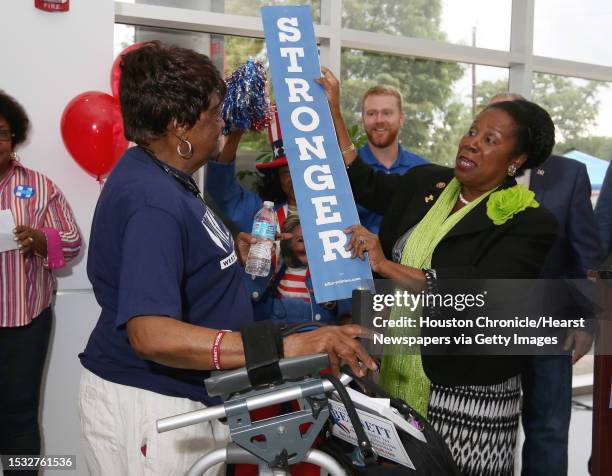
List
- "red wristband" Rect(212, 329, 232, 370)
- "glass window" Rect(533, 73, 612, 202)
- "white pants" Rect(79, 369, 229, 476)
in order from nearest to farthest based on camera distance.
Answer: "red wristband" Rect(212, 329, 232, 370) → "white pants" Rect(79, 369, 229, 476) → "glass window" Rect(533, 73, 612, 202)

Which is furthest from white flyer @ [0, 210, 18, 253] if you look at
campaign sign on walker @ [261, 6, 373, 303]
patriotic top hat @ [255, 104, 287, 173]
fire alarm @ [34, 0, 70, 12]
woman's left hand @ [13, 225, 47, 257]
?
campaign sign on walker @ [261, 6, 373, 303]

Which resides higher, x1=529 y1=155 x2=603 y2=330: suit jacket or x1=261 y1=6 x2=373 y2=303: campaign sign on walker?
x1=261 y1=6 x2=373 y2=303: campaign sign on walker

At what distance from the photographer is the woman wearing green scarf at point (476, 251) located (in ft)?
6.28

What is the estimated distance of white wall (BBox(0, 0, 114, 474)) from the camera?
2.76 meters

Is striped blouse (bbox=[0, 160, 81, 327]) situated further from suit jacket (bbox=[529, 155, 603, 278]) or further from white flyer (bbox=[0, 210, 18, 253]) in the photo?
suit jacket (bbox=[529, 155, 603, 278])

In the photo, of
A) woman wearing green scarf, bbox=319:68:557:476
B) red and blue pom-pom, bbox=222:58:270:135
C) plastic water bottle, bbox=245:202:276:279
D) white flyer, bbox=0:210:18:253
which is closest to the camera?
woman wearing green scarf, bbox=319:68:557:476

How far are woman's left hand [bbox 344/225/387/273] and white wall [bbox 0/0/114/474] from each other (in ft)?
5.05

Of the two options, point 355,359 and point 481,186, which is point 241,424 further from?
point 481,186

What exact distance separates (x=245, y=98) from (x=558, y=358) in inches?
66.6

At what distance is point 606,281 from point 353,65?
7.94 feet

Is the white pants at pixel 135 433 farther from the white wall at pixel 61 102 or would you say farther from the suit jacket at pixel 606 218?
the suit jacket at pixel 606 218

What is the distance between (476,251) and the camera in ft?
6.35

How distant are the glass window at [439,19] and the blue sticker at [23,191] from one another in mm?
2148

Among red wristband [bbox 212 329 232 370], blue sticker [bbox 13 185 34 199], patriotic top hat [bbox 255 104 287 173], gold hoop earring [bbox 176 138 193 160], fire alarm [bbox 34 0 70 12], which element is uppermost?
fire alarm [bbox 34 0 70 12]
